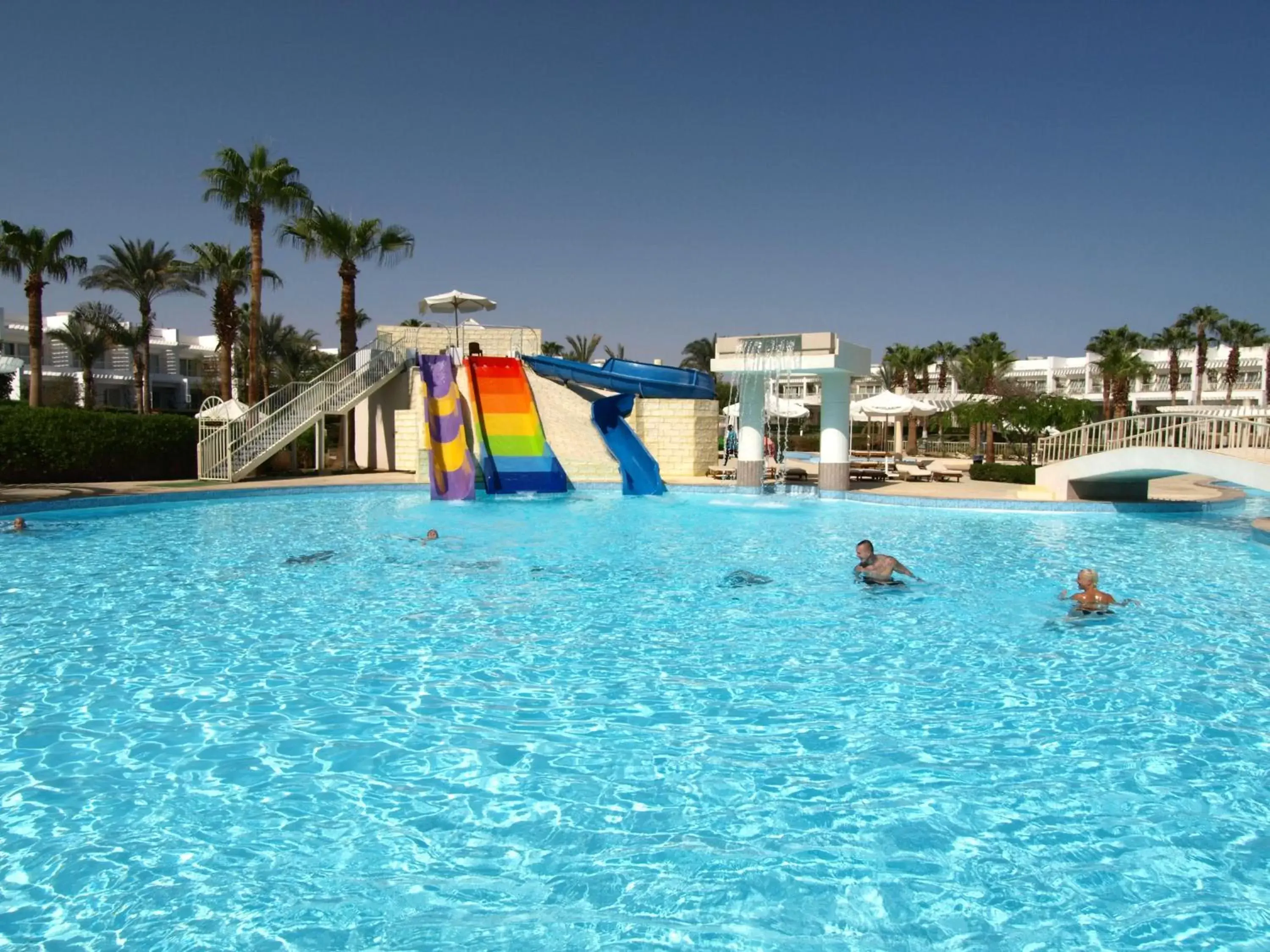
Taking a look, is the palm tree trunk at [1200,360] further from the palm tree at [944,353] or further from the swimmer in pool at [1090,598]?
the swimmer in pool at [1090,598]

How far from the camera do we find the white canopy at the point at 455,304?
82.1 ft

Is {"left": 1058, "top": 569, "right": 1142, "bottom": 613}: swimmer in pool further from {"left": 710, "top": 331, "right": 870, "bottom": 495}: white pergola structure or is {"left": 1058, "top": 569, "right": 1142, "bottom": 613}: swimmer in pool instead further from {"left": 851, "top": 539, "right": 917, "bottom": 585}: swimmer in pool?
{"left": 710, "top": 331, "right": 870, "bottom": 495}: white pergola structure

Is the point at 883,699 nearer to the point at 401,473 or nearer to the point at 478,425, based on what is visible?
the point at 478,425

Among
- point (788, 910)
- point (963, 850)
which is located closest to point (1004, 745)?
point (963, 850)

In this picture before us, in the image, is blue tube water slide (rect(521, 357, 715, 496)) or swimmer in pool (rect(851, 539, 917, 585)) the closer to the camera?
swimmer in pool (rect(851, 539, 917, 585))

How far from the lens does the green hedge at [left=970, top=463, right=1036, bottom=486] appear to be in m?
21.8

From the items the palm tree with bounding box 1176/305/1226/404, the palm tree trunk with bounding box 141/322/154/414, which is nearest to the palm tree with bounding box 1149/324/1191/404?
the palm tree with bounding box 1176/305/1226/404

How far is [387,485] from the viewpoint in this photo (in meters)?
19.6

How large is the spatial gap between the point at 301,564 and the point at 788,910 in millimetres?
8799

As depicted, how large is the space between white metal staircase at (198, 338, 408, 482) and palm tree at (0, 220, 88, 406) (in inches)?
392

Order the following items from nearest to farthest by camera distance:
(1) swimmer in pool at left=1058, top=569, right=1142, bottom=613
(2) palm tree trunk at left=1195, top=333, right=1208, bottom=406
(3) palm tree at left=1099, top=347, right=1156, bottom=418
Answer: (1) swimmer in pool at left=1058, top=569, right=1142, bottom=613 < (3) palm tree at left=1099, top=347, right=1156, bottom=418 < (2) palm tree trunk at left=1195, top=333, right=1208, bottom=406

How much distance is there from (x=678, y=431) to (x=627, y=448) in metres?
3.37

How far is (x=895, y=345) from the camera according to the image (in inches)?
2041

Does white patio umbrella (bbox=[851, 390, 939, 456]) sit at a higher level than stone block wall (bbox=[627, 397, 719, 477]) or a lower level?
higher
